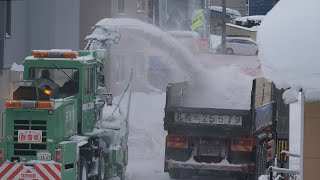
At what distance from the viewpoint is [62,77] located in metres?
15.9

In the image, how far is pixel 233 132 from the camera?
17438mm

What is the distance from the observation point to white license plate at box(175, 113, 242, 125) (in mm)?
17428

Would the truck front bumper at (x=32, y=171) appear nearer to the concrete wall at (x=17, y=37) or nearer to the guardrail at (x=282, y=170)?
the guardrail at (x=282, y=170)

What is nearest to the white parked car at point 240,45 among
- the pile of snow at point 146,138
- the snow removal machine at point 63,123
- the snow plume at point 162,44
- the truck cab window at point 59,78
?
the pile of snow at point 146,138

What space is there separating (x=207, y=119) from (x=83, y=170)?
3.44 m

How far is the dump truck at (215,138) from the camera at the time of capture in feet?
57.1

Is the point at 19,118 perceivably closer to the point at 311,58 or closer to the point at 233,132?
the point at 233,132

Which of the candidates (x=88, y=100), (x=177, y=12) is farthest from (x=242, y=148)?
(x=177, y=12)

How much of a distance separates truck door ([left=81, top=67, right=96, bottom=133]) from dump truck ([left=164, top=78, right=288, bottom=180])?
6.46 ft

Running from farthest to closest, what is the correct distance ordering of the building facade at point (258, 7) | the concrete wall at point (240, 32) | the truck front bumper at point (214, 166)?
the building facade at point (258, 7) → the concrete wall at point (240, 32) → the truck front bumper at point (214, 166)

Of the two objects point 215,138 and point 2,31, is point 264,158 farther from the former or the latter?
point 2,31

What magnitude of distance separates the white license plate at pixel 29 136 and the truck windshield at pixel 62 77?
1469mm

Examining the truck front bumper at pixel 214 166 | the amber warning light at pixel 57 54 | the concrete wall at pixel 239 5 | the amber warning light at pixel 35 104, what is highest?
the concrete wall at pixel 239 5

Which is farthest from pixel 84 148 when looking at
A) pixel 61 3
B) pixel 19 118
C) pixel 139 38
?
pixel 61 3
